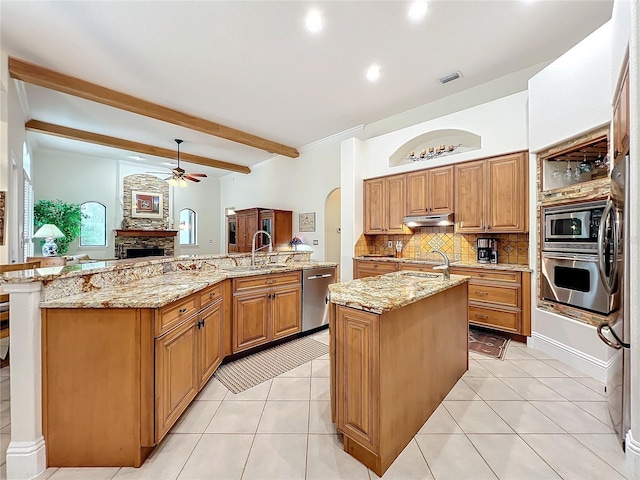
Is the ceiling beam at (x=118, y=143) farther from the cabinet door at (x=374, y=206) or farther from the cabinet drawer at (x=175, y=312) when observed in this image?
the cabinet drawer at (x=175, y=312)

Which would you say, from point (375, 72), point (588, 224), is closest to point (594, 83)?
point (588, 224)

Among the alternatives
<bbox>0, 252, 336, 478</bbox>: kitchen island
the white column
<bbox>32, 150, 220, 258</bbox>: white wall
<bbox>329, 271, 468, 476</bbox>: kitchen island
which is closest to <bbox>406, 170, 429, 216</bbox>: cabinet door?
<bbox>329, 271, 468, 476</bbox>: kitchen island

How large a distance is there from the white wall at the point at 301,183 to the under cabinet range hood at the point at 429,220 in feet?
6.83

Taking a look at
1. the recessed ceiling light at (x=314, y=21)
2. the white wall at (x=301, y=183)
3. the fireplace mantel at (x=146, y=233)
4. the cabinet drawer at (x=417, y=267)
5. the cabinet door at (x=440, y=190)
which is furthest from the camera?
the fireplace mantel at (x=146, y=233)

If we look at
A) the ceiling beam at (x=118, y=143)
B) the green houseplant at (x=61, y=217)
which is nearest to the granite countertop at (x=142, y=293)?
the ceiling beam at (x=118, y=143)

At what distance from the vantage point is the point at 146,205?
27.6 feet

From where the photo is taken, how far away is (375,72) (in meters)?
3.69

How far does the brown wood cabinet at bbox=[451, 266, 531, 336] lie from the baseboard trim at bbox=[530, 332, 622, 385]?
0.15 meters

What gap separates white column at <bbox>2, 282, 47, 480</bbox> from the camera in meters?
1.41

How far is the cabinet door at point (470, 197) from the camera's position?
12.6 ft

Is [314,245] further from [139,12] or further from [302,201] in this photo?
[139,12]

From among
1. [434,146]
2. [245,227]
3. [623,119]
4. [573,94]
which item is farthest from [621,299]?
[245,227]

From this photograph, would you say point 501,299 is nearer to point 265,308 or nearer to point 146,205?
point 265,308

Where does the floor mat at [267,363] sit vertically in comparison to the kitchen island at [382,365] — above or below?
below
